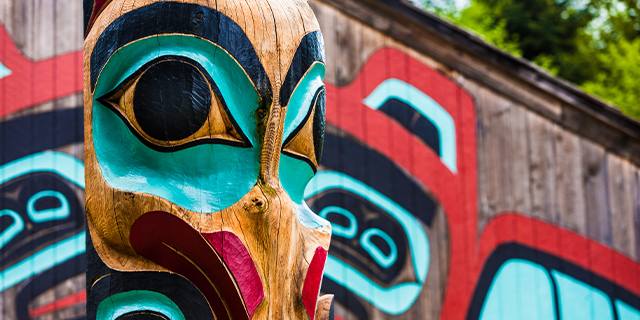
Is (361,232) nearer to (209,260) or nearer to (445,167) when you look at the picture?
(445,167)

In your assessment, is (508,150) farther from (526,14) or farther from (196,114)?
(526,14)

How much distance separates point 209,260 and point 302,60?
671 mm

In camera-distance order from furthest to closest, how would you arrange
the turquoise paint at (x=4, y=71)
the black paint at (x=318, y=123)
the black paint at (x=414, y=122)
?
the black paint at (x=414, y=122) → the turquoise paint at (x=4, y=71) → the black paint at (x=318, y=123)

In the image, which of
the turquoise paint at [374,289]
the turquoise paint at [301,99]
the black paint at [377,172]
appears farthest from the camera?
the black paint at [377,172]

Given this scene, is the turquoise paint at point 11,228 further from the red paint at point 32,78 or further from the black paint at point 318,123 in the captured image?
the black paint at point 318,123

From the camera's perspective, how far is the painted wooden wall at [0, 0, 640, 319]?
688cm

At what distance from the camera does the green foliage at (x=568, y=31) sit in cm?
2242

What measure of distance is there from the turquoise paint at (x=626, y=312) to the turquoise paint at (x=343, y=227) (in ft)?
7.39

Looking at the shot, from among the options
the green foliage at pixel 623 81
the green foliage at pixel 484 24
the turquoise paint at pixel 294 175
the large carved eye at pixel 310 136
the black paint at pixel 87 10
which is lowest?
the turquoise paint at pixel 294 175

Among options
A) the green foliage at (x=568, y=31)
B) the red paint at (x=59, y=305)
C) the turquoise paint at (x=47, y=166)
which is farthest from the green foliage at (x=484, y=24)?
the red paint at (x=59, y=305)

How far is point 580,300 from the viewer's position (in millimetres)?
7582

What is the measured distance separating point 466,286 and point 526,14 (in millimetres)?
17439

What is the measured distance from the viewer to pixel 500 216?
7.42m

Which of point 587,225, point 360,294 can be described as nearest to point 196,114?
point 360,294
